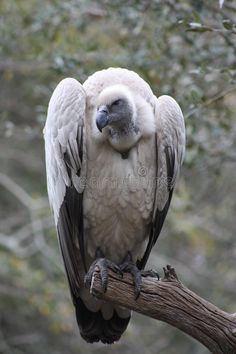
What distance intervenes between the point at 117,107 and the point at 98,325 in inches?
67.1

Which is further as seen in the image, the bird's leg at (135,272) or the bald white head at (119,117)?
the bald white head at (119,117)

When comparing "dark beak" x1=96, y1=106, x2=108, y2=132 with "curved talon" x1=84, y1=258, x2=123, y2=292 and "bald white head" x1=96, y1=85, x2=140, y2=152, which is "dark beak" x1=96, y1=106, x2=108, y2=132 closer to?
"bald white head" x1=96, y1=85, x2=140, y2=152

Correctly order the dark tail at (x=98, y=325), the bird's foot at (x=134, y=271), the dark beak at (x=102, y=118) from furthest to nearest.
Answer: the dark tail at (x=98, y=325) < the dark beak at (x=102, y=118) < the bird's foot at (x=134, y=271)

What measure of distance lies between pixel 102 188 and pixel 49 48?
138 inches

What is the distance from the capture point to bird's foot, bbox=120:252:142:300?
5191 millimetres

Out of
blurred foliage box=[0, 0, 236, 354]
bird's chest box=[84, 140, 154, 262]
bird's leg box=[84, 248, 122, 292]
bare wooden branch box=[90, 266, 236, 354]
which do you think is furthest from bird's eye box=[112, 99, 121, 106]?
bare wooden branch box=[90, 266, 236, 354]

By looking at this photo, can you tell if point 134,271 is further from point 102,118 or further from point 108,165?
point 102,118

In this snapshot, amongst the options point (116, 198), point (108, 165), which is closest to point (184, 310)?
point (116, 198)

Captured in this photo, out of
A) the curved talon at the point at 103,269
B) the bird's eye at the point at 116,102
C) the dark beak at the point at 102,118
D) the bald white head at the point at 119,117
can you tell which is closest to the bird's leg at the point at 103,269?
the curved talon at the point at 103,269

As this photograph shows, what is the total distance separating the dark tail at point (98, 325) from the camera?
599 centimetres

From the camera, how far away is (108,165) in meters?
5.55

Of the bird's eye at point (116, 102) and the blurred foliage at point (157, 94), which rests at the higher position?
the bird's eye at point (116, 102)

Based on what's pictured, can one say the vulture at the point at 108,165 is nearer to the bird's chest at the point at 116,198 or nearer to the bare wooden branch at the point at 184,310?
the bird's chest at the point at 116,198

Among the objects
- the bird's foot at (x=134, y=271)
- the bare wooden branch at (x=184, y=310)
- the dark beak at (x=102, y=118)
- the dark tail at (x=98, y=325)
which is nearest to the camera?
the bare wooden branch at (x=184, y=310)
